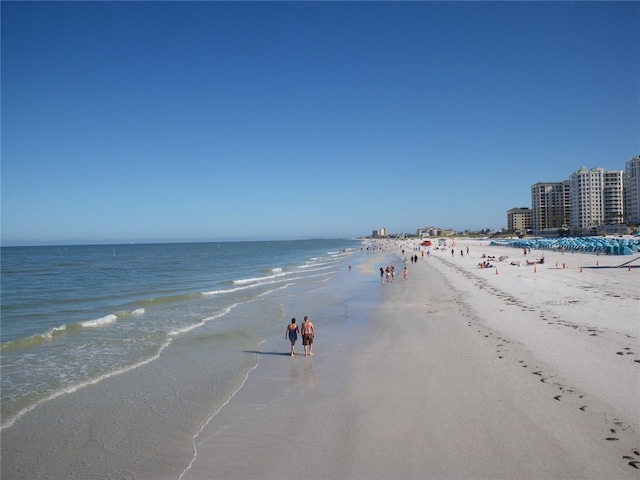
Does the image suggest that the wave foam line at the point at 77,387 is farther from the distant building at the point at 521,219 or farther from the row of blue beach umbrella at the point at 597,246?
the distant building at the point at 521,219

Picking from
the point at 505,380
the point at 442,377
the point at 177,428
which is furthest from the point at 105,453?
the point at 505,380

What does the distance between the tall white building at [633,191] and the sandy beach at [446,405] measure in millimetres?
138238

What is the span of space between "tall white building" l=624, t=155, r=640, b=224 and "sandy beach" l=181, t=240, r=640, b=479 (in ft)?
454

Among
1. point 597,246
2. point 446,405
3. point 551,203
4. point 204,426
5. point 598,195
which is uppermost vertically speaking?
point 598,195

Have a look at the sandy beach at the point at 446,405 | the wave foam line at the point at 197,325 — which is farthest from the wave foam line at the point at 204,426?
the wave foam line at the point at 197,325

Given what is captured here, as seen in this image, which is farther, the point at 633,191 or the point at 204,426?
the point at 633,191

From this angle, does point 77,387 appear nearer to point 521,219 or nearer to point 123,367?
point 123,367

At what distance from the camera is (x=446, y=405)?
26.2 ft

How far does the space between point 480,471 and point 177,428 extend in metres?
5.26

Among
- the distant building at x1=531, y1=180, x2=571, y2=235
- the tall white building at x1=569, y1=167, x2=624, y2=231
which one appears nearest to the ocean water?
the tall white building at x1=569, y1=167, x2=624, y2=231

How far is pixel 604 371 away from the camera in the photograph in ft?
29.7

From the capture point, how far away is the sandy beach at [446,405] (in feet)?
19.6

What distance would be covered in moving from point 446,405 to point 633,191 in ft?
507

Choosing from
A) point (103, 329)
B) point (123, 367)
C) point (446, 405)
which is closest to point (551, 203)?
point (103, 329)
